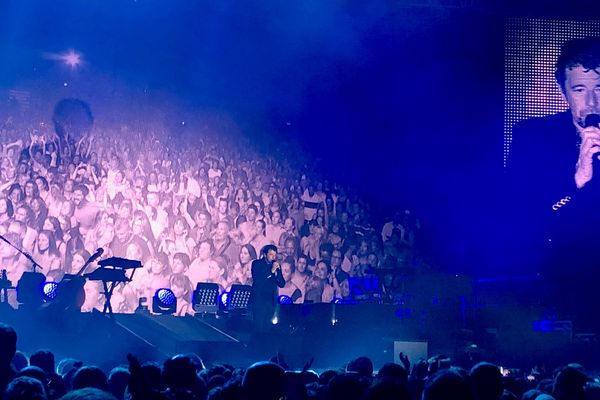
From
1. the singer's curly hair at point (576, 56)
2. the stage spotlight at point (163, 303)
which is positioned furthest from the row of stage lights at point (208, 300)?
the singer's curly hair at point (576, 56)

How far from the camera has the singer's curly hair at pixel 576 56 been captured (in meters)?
16.0

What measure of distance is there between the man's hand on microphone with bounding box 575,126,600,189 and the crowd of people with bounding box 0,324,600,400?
11841 mm

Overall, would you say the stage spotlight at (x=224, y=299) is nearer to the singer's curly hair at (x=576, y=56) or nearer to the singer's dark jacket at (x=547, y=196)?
the singer's dark jacket at (x=547, y=196)

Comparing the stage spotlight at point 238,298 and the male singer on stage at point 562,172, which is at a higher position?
the male singer on stage at point 562,172

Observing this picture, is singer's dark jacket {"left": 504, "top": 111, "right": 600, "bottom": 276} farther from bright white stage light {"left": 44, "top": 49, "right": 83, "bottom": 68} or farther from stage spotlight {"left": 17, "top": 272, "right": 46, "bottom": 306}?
stage spotlight {"left": 17, "top": 272, "right": 46, "bottom": 306}

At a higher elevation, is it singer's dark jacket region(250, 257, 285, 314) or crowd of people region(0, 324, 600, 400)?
singer's dark jacket region(250, 257, 285, 314)

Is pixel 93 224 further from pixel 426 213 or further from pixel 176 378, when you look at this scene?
pixel 176 378

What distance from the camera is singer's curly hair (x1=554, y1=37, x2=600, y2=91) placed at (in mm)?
16047

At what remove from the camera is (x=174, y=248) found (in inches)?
623

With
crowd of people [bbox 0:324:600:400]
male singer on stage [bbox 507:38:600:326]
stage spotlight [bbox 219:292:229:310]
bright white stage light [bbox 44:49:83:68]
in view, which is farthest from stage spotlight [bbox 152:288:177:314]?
crowd of people [bbox 0:324:600:400]

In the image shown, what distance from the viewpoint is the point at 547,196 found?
15.7 meters

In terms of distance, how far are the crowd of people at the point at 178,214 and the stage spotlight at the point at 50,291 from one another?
2606 mm

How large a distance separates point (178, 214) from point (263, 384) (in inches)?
Answer: 530

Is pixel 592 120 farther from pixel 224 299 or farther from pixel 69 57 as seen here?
pixel 69 57
